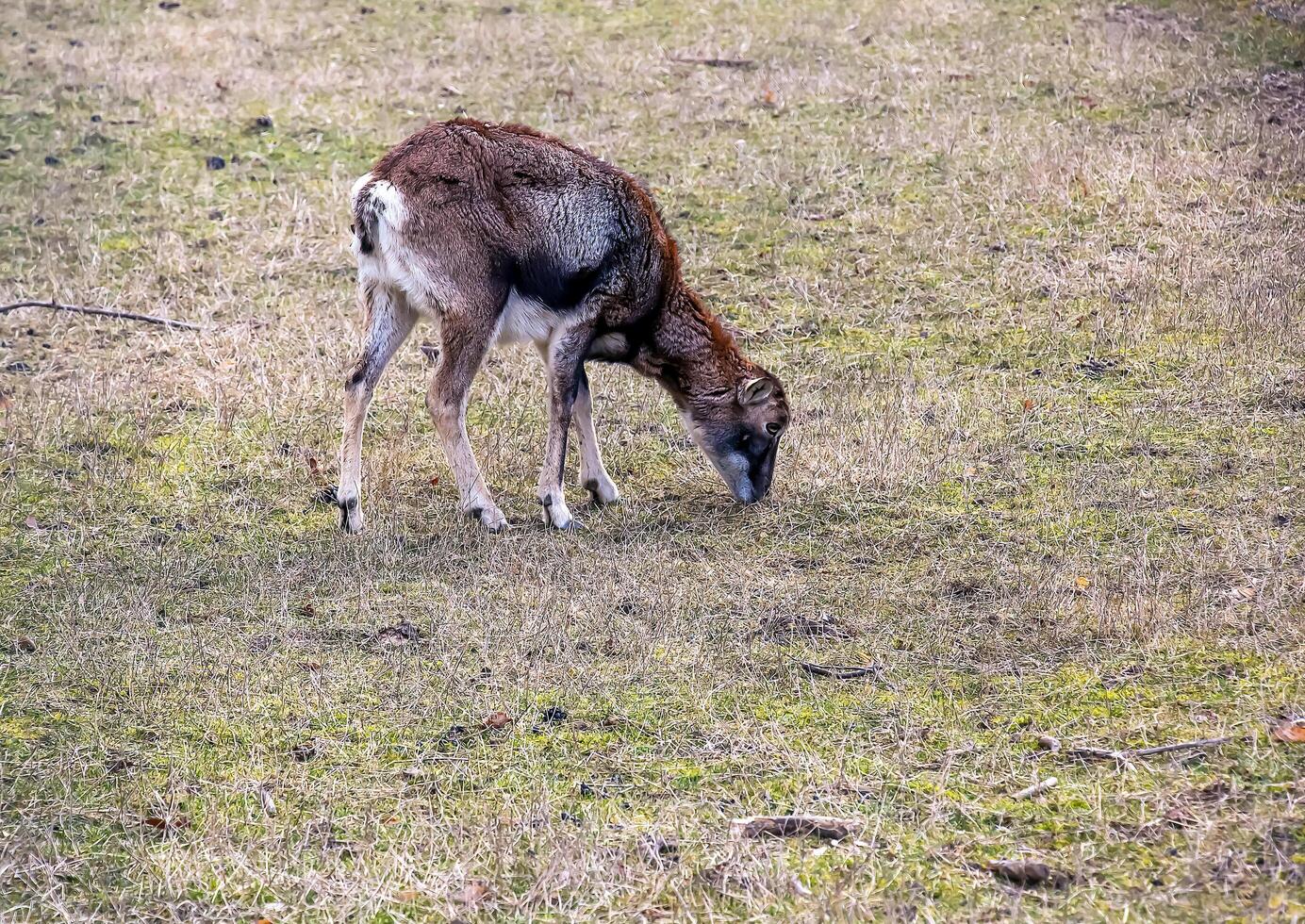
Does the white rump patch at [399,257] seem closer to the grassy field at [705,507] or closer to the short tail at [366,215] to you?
the short tail at [366,215]

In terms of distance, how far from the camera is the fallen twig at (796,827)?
4.83 metres

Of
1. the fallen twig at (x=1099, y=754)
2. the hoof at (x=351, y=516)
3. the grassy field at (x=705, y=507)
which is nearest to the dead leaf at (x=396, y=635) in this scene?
the grassy field at (x=705, y=507)

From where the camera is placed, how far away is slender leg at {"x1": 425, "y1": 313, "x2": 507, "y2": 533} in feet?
25.7

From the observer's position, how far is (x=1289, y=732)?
5176 mm

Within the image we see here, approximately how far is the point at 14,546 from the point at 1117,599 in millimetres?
5505

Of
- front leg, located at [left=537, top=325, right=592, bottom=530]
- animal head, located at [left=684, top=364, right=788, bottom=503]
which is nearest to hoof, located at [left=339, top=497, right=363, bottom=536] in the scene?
front leg, located at [left=537, top=325, right=592, bottom=530]

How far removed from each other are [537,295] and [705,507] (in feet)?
4.99

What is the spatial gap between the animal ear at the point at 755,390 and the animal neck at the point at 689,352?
0.53 feet

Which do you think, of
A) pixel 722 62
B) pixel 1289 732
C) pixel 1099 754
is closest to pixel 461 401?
pixel 1099 754

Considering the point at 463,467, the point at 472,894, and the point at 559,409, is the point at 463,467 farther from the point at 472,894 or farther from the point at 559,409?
the point at 472,894

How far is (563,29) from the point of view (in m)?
15.8

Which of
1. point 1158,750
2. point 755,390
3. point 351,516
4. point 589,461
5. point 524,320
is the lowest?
point 351,516

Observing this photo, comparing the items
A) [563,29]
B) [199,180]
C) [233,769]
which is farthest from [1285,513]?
[563,29]

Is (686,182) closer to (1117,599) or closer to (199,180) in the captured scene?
(199,180)
